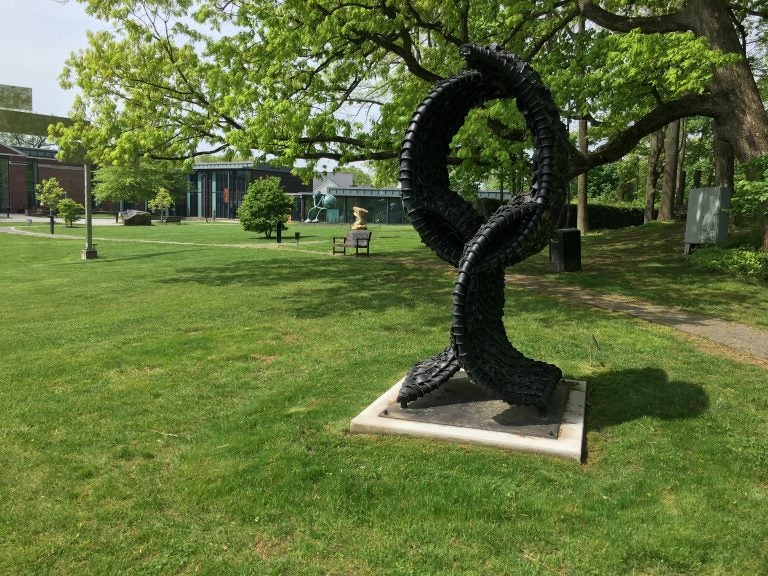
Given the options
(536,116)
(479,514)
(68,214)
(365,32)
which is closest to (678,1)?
(365,32)

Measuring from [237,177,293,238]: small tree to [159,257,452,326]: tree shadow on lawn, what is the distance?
1078 centimetres

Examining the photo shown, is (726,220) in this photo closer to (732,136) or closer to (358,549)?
(732,136)

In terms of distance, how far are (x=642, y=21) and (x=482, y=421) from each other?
1298 centimetres

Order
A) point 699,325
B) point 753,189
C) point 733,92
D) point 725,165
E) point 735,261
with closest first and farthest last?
point 699,325 → point 753,189 → point 735,261 → point 733,92 → point 725,165

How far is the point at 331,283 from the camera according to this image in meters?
12.6

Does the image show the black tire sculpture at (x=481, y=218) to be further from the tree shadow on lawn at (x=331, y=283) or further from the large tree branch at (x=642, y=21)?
the large tree branch at (x=642, y=21)

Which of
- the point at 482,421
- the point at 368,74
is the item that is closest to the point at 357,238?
the point at 368,74

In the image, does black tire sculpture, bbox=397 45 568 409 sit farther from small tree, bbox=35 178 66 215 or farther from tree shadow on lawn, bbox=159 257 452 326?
small tree, bbox=35 178 66 215

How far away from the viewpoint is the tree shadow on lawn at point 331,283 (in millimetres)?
9836

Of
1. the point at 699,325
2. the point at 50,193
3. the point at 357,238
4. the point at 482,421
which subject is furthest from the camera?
the point at 50,193

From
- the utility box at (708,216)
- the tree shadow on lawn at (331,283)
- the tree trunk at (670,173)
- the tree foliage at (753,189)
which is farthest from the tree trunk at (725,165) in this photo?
the tree shadow on lawn at (331,283)

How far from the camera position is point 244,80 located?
1308 centimetres

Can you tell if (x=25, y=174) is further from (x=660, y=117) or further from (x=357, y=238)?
(x=660, y=117)

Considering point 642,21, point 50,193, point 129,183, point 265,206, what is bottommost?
point 265,206
